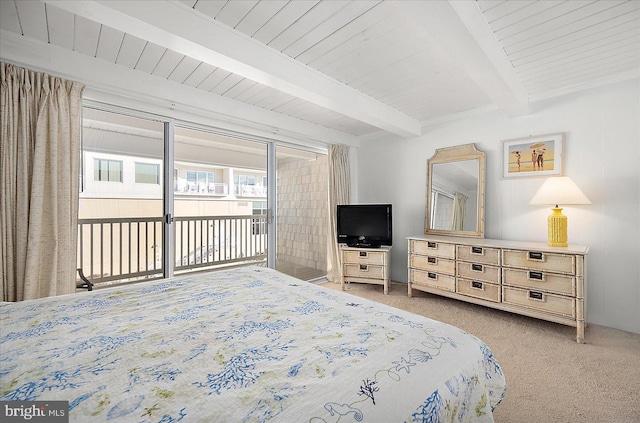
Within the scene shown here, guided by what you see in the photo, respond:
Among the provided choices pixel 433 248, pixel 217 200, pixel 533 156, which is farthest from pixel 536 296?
pixel 217 200

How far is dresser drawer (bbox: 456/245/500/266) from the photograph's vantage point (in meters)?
2.96

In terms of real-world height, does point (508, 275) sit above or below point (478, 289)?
above

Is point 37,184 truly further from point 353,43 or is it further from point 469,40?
point 469,40

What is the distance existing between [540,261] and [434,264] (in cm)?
105

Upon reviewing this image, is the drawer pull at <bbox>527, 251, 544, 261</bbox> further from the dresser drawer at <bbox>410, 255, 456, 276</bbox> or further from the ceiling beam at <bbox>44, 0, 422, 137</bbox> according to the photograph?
the ceiling beam at <bbox>44, 0, 422, 137</bbox>

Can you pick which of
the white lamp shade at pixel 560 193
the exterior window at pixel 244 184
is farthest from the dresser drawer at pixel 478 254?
the exterior window at pixel 244 184

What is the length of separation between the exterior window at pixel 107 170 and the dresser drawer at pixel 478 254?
3621 millimetres

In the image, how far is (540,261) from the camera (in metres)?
2.67

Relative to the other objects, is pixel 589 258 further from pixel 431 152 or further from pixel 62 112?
pixel 62 112

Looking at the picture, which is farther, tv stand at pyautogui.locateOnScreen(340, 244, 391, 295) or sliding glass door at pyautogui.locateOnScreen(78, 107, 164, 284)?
tv stand at pyautogui.locateOnScreen(340, 244, 391, 295)

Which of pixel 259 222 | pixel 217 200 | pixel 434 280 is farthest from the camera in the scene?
pixel 259 222

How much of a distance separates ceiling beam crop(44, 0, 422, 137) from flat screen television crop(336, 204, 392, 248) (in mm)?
1626

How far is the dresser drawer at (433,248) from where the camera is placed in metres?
3.32

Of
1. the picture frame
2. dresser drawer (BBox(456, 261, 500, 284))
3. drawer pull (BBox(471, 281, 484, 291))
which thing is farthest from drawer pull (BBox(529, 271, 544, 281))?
the picture frame
